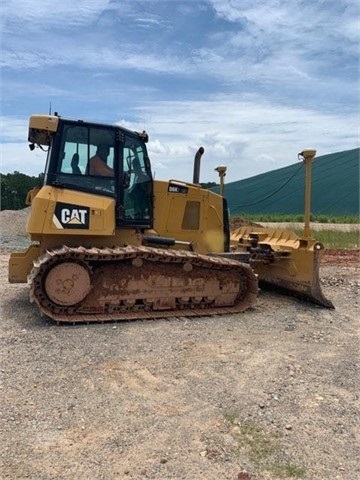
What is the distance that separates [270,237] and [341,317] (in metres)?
2.16

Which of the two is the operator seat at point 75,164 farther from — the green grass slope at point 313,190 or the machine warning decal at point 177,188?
the green grass slope at point 313,190

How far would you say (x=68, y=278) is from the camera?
20.6 ft

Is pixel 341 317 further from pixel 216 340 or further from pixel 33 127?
pixel 33 127

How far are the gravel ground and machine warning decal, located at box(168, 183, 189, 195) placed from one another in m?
2.14

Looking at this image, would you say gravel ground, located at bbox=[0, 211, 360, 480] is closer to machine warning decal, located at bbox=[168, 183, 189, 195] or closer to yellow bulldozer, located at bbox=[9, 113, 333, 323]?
yellow bulldozer, located at bbox=[9, 113, 333, 323]

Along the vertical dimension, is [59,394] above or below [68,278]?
below

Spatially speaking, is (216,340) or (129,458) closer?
(129,458)

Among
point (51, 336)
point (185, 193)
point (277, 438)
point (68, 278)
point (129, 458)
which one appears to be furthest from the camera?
point (185, 193)

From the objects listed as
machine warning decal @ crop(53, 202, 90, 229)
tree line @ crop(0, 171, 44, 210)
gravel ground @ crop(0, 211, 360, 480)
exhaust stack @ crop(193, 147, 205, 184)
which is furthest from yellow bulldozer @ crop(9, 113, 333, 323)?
tree line @ crop(0, 171, 44, 210)

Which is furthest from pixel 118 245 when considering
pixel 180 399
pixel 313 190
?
pixel 313 190

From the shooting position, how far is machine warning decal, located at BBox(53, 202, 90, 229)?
6.41 m

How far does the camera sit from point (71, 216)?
6445mm

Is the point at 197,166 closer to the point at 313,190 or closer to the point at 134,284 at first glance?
the point at 134,284

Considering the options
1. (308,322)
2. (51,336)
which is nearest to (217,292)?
(308,322)
